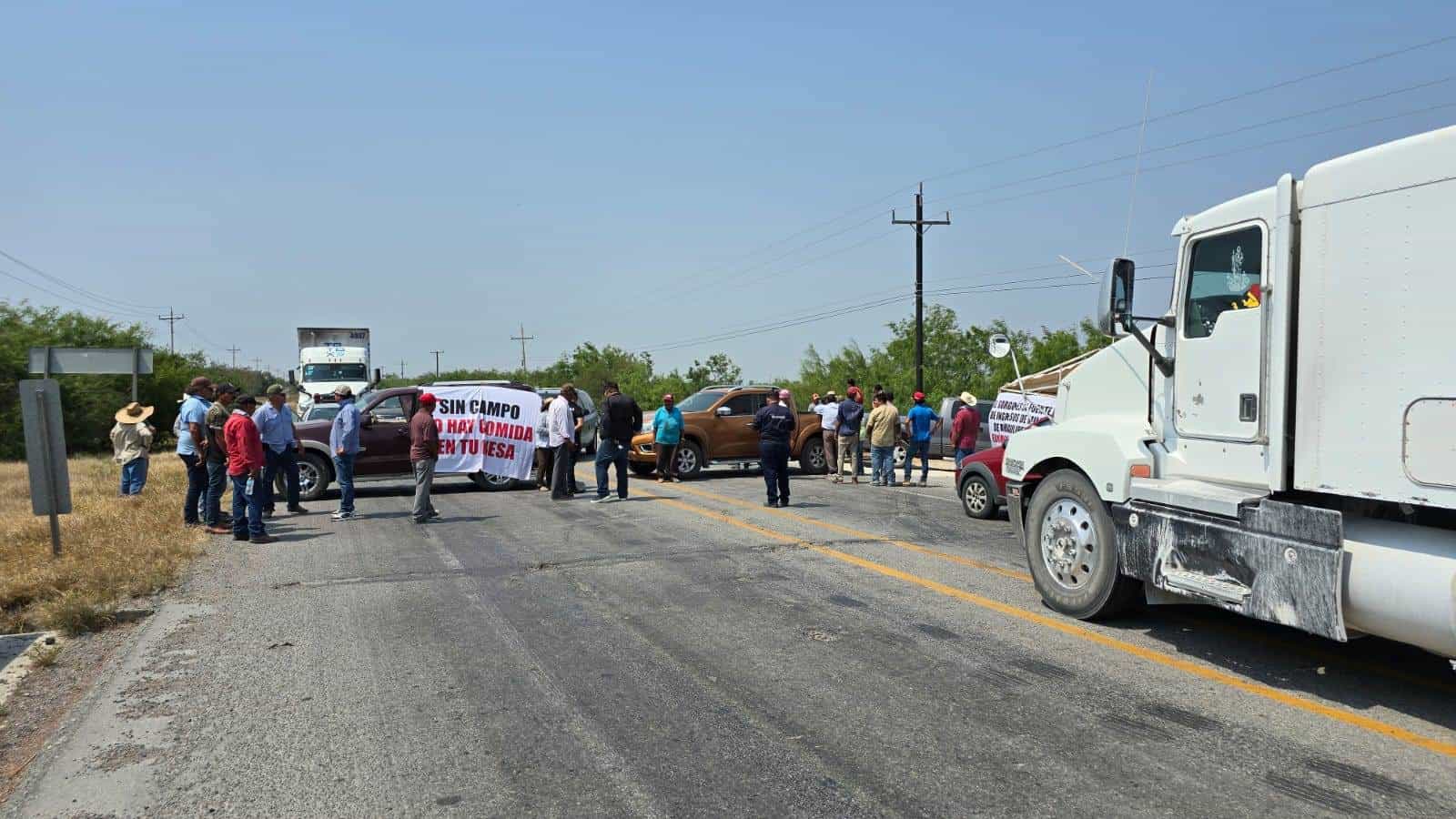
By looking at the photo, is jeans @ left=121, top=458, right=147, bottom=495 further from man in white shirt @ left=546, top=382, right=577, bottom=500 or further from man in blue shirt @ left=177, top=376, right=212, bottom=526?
man in white shirt @ left=546, top=382, right=577, bottom=500

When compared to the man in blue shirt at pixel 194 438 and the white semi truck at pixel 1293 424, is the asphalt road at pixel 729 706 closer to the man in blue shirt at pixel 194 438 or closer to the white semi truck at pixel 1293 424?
the white semi truck at pixel 1293 424

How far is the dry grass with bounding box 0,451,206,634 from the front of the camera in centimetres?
742

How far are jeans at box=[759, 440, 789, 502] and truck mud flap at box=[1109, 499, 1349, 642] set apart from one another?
7.69 metres

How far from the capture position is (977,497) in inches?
518

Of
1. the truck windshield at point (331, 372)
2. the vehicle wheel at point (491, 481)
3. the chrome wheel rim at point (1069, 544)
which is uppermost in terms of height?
the truck windshield at point (331, 372)

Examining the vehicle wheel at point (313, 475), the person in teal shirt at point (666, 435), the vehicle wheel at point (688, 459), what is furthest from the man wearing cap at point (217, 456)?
the vehicle wheel at point (688, 459)

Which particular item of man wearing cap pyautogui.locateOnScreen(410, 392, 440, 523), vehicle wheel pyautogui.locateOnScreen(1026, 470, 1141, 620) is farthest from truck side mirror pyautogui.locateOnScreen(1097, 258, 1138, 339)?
man wearing cap pyautogui.locateOnScreen(410, 392, 440, 523)

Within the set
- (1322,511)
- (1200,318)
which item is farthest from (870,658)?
(1200,318)

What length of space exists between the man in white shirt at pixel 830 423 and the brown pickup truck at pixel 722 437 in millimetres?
425

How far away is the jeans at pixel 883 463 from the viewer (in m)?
17.8

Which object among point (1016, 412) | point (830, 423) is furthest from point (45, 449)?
point (830, 423)

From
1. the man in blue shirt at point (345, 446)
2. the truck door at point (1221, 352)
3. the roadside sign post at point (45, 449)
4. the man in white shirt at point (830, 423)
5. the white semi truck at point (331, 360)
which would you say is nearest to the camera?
the truck door at point (1221, 352)

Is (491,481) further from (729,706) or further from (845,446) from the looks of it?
(729,706)

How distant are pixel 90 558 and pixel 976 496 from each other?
402 inches
